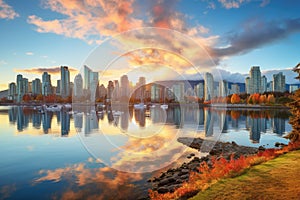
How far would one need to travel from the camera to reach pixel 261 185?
26.3 feet

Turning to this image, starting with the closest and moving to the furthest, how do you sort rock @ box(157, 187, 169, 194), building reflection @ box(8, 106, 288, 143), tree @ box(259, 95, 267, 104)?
rock @ box(157, 187, 169, 194) → building reflection @ box(8, 106, 288, 143) → tree @ box(259, 95, 267, 104)

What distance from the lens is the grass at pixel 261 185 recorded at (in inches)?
284

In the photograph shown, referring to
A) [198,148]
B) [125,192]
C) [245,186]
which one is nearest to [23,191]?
[125,192]

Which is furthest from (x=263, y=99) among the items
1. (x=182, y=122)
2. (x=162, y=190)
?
(x=162, y=190)

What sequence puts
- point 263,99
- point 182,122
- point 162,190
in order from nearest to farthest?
point 162,190
point 182,122
point 263,99

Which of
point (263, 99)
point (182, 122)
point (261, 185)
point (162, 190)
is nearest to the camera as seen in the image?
point (261, 185)

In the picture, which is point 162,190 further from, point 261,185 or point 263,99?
point 263,99

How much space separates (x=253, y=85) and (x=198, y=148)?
17900 centimetres

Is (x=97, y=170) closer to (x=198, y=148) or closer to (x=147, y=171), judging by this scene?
(x=147, y=171)

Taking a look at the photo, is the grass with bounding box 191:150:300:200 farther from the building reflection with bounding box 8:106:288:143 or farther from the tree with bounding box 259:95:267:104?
the tree with bounding box 259:95:267:104

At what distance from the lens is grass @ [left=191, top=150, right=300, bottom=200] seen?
7.21 metres

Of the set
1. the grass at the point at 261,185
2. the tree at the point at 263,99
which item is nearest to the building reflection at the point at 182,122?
the grass at the point at 261,185

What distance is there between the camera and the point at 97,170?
54.5 ft

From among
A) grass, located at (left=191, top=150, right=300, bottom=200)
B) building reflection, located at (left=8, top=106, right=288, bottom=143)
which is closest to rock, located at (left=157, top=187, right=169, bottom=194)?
grass, located at (left=191, top=150, right=300, bottom=200)
